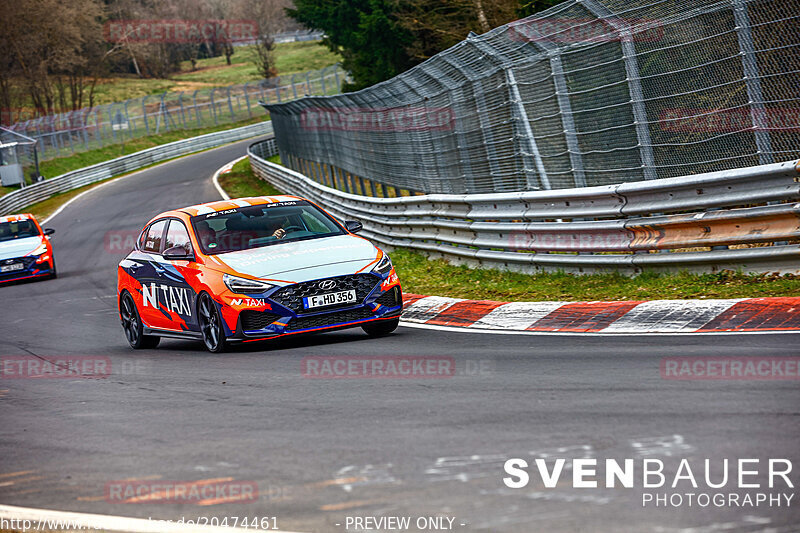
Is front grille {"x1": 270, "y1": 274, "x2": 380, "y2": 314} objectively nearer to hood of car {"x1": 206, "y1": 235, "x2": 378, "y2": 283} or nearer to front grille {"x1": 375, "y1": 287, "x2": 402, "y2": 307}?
hood of car {"x1": 206, "y1": 235, "x2": 378, "y2": 283}

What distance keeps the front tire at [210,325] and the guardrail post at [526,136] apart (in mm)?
4812

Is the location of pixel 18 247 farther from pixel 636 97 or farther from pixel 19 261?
pixel 636 97

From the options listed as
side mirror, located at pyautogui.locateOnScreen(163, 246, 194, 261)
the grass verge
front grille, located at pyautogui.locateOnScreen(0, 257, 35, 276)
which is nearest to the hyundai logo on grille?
side mirror, located at pyautogui.locateOnScreen(163, 246, 194, 261)

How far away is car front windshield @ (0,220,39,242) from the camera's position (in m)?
25.2

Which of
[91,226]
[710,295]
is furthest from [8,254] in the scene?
[710,295]

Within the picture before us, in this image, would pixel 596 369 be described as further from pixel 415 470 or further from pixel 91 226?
pixel 91 226

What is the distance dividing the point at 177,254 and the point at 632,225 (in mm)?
4739

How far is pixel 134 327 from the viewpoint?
12398 mm

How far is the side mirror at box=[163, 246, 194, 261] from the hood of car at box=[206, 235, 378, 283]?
0.47 metres

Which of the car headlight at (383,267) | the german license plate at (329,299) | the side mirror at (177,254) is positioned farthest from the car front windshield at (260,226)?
the german license plate at (329,299)

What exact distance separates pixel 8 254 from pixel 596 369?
1974 cm

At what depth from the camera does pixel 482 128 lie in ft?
47.8

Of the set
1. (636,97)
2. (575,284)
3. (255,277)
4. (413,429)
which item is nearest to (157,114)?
(575,284)

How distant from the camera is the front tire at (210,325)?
1020cm
